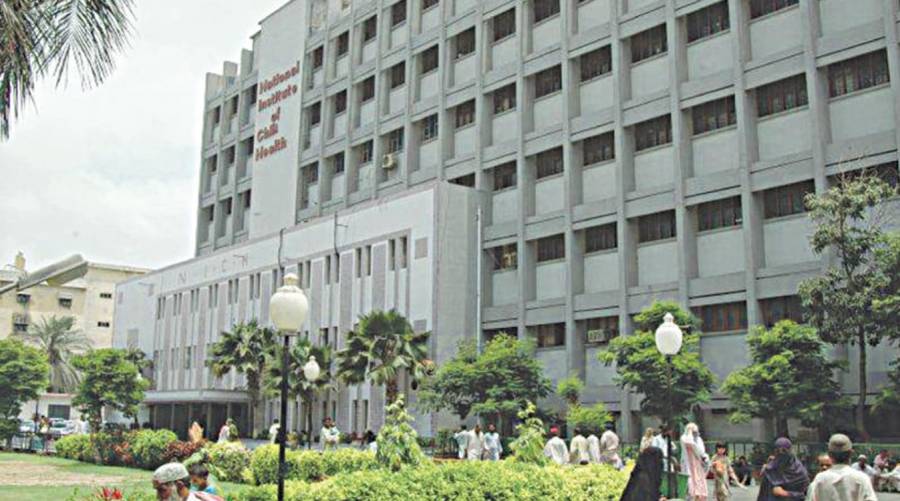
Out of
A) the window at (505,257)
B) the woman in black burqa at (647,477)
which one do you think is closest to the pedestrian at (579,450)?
the woman in black burqa at (647,477)

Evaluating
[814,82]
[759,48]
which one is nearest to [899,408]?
[814,82]

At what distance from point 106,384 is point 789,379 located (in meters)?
29.9

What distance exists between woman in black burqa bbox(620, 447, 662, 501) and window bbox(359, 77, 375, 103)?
136 ft

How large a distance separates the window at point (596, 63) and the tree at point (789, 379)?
15.0 meters

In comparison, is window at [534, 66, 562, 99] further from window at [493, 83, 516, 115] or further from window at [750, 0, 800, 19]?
window at [750, 0, 800, 19]

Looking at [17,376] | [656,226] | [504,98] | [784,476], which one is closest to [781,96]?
[656,226]

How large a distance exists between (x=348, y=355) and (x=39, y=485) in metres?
13.7

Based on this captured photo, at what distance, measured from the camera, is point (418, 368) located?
125ft

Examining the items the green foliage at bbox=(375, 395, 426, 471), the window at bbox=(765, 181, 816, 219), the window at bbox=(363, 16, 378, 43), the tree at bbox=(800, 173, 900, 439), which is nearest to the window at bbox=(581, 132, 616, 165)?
the window at bbox=(765, 181, 816, 219)

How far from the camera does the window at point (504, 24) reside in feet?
140

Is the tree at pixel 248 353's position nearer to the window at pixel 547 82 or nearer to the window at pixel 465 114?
the window at pixel 465 114

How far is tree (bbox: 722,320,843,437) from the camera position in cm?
2620

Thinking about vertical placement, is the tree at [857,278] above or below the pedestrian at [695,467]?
above

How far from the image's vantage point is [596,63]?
39.0 m
